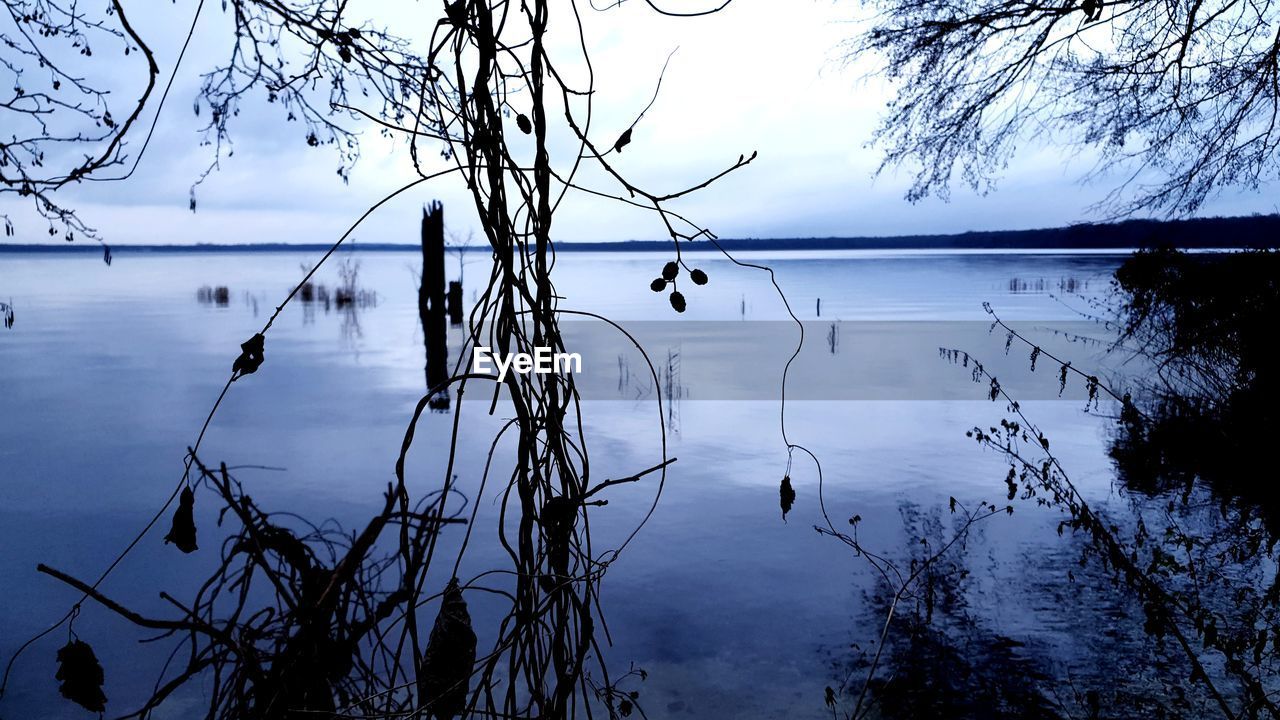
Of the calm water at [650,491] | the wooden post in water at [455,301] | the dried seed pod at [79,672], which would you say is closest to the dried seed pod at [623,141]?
the dried seed pod at [79,672]

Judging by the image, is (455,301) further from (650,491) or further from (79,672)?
(79,672)

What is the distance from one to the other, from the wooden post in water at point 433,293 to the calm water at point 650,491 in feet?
2.14

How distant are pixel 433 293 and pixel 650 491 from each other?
972cm

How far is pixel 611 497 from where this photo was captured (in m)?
7.57

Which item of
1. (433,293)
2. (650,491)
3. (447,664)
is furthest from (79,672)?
(433,293)

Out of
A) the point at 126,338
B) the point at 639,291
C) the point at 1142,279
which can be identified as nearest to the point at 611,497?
the point at 1142,279

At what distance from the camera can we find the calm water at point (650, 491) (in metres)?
4.68

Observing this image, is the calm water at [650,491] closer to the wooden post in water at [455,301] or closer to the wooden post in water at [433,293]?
the wooden post in water at [433,293]

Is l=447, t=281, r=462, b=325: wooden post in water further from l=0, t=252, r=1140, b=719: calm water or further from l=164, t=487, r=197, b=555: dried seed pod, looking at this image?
l=164, t=487, r=197, b=555: dried seed pod

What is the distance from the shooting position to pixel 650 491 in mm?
8133

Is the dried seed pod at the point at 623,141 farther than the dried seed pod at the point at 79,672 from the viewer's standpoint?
No

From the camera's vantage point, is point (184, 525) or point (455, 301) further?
point (455, 301)

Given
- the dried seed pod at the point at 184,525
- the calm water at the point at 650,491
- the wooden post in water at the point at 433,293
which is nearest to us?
the dried seed pod at the point at 184,525

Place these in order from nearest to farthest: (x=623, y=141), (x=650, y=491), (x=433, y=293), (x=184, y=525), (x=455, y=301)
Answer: (x=623, y=141)
(x=184, y=525)
(x=650, y=491)
(x=433, y=293)
(x=455, y=301)
